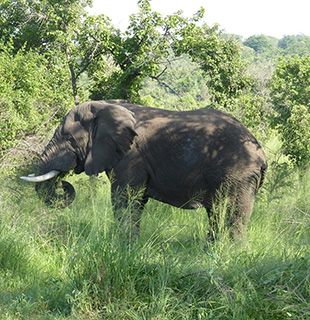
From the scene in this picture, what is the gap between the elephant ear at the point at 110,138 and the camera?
22.4 ft

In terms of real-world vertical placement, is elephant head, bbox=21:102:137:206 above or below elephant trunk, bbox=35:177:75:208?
above

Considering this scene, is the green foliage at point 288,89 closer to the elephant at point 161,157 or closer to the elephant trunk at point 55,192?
the elephant at point 161,157

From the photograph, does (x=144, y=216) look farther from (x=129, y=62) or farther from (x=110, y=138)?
(x=129, y=62)

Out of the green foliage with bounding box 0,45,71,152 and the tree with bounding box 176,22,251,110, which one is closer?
the green foliage with bounding box 0,45,71,152

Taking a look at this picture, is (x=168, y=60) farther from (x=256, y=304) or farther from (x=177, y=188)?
(x=256, y=304)

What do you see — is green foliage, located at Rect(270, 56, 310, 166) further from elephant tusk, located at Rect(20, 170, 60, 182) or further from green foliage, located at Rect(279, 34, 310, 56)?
green foliage, located at Rect(279, 34, 310, 56)

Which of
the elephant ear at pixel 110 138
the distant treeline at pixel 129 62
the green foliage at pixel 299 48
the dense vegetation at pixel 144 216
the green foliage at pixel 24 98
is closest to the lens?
the dense vegetation at pixel 144 216

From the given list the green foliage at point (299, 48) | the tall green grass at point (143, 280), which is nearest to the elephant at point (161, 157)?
the tall green grass at point (143, 280)

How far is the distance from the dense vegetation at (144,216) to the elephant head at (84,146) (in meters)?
0.29

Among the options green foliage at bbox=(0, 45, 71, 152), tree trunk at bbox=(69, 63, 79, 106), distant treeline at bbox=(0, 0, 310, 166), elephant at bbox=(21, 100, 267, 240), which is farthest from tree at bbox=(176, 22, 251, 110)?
elephant at bbox=(21, 100, 267, 240)

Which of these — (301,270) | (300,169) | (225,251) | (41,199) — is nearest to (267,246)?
(225,251)

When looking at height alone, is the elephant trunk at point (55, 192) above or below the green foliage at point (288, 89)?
below

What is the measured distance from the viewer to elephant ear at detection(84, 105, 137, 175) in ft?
22.4

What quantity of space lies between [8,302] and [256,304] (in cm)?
189
